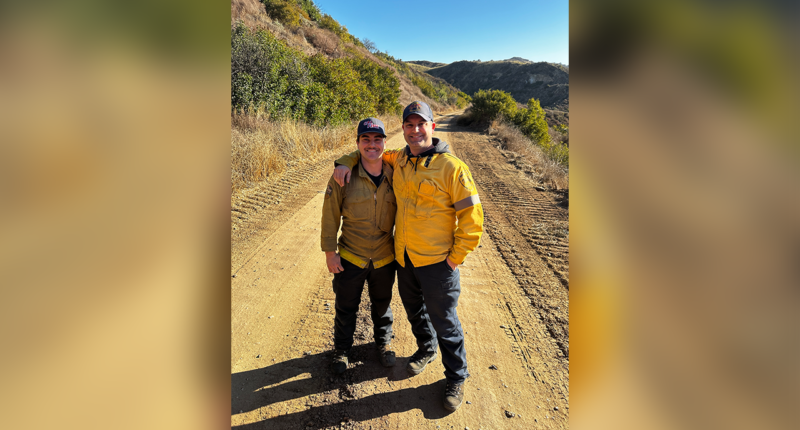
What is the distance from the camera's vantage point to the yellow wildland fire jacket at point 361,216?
104 inches

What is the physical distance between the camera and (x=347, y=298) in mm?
2766

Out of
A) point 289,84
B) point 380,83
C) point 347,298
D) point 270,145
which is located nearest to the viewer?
point 347,298

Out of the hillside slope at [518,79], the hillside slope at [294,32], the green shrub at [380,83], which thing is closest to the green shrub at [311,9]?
the hillside slope at [294,32]

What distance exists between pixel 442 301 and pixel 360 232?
0.72m

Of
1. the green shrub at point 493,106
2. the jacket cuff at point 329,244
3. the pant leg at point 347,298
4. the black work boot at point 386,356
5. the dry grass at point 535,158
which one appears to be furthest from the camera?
the green shrub at point 493,106

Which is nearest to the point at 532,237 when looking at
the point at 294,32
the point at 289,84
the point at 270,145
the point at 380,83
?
the point at 270,145

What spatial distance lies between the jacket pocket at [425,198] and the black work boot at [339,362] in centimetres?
120

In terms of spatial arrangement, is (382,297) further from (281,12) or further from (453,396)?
(281,12)

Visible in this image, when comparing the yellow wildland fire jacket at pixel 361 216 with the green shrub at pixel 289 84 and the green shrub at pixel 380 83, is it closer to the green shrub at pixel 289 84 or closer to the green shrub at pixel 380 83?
the green shrub at pixel 289 84
